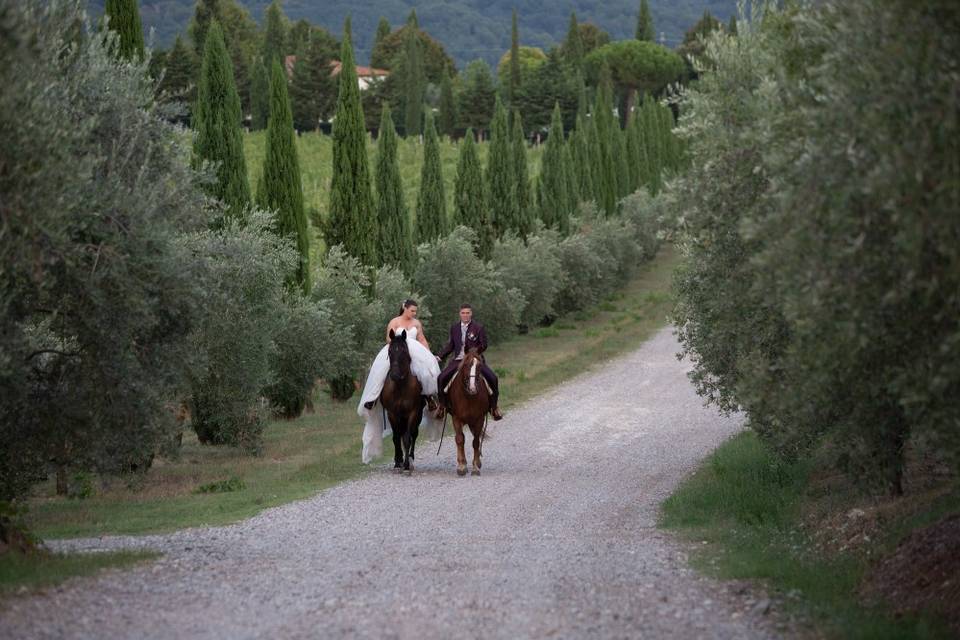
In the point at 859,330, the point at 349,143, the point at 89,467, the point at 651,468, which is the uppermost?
the point at 349,143

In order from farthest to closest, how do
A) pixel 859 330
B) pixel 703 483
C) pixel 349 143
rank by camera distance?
1. pixel 349 143
2. pixel 703 483
3. pixel 859 330

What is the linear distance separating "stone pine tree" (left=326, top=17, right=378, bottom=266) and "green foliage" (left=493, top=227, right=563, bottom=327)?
10.6 meters

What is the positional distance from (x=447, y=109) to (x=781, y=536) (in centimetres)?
9680

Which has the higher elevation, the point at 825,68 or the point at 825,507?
the point at 825,68

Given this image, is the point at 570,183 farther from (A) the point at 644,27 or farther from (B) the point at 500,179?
(A) the point at 644,27

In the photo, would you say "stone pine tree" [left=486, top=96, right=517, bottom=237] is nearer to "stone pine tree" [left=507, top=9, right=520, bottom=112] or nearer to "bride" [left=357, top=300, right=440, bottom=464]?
"bride" [left=357, top=300, right=440, bottom=464]

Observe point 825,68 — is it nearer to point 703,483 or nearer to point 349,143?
point 703,483

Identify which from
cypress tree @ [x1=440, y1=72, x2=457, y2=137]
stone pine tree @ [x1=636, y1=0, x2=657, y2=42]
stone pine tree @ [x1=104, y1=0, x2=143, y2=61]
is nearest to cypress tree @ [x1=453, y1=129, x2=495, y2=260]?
stone pine tree @ [x1=104, y1=0, x2=143, y2=61]

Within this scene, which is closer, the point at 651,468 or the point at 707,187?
the point at 707,187

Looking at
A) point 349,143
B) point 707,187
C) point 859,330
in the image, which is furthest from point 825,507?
point 349,143

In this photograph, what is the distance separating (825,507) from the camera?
15844 mm

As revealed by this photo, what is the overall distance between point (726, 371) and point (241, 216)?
400 inches

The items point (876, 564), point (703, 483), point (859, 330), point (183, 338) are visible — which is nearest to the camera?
point (859, 330)

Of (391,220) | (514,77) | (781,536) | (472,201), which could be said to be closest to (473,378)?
(781,536)
